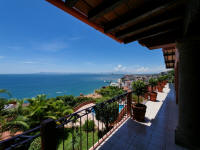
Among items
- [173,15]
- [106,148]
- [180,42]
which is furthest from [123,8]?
[106,148]

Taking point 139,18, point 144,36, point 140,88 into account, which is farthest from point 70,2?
point 140,88

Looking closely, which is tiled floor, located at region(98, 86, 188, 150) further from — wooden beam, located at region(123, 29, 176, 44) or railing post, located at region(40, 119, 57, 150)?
wooden beam, located at region(123, 29, 176, 44)

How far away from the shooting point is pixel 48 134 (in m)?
1.27

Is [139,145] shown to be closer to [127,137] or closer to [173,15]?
[127,137]

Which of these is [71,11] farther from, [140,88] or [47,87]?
[47,87]

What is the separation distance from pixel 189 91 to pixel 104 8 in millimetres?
2334

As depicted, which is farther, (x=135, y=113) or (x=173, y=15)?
(x=135, y=113)

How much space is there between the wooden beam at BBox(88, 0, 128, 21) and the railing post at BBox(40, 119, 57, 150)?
5.62 feet

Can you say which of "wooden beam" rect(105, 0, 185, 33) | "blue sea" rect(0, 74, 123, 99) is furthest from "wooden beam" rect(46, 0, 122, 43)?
"blue sea" rect(0, 74, 123, 99)

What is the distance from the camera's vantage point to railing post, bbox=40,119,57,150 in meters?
1.24

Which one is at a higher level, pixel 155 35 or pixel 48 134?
pixel 155 35

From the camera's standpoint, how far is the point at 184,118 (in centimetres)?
196

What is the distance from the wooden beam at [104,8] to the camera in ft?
3.71

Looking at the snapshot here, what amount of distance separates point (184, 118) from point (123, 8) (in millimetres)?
2582
